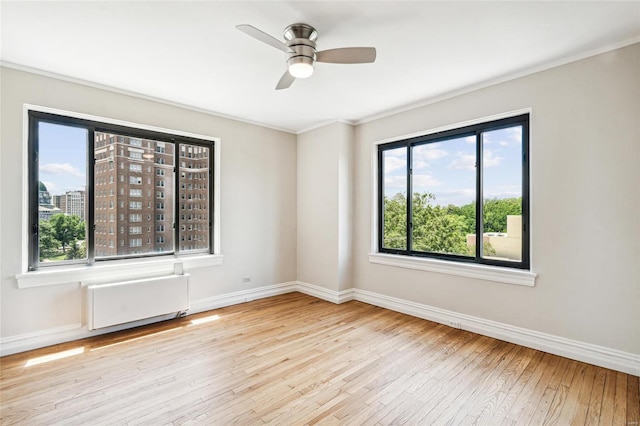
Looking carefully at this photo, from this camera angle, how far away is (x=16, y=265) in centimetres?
288

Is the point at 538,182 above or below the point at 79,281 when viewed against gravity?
above

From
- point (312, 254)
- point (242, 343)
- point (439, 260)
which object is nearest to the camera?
point (242, 343)

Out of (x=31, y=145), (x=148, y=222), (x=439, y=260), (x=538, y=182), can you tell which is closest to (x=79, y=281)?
(x=148, y=222)

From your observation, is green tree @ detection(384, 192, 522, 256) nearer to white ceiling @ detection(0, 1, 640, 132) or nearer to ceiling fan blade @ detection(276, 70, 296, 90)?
white ceiling @ detection(0, 1, 640, 132)

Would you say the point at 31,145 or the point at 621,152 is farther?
the point at 31,145

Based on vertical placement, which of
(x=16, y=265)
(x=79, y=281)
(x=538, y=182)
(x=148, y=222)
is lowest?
(x=79, y=281)

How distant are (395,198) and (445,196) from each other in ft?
2.35

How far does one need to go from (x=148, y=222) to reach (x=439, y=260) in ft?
11.7

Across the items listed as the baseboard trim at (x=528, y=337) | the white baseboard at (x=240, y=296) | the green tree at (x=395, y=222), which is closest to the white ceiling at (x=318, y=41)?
the green tree at (x=395, y=222)

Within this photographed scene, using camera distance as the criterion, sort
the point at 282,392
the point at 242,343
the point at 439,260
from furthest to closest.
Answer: the point at 439,260 < the point at 242,343 < the point at 282,392

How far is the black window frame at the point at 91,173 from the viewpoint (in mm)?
2994

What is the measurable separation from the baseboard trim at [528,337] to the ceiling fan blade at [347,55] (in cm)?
287

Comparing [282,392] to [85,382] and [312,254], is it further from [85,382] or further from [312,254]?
[312,254]

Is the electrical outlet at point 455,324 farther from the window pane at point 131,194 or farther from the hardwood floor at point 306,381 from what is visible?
the window pane at point 131,194
